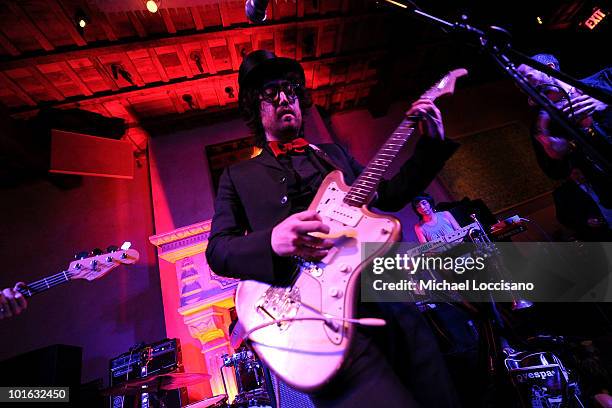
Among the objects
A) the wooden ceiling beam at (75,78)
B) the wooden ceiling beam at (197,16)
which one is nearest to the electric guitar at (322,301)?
the wooden ceiling beam at (197,16)

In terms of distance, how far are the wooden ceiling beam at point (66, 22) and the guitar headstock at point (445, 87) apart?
5.50m

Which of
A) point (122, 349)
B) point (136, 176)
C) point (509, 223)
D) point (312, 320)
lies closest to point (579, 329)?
point (509, 223)

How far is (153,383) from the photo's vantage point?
337cm

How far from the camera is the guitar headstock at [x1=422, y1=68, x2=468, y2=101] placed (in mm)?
1802

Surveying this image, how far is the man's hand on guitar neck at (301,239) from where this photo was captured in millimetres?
1163

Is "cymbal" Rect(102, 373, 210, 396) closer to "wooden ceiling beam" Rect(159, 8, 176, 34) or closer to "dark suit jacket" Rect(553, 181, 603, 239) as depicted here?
"dark suit jacket" Rect(553, 181, 603, 239)

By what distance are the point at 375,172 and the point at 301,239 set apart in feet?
1.87

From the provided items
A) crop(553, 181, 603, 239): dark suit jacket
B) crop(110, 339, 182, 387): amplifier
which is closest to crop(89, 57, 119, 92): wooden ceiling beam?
crop(110, 339, 182, 387): amplifier

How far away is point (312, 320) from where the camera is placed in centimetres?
110

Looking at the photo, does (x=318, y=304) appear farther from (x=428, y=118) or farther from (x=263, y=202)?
(x=428, y=118)

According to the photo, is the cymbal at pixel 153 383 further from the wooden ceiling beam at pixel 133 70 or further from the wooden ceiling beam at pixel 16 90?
the wooden ceiling beam at pixel 16 90

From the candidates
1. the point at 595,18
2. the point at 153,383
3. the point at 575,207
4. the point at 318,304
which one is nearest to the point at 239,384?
the point at 153,383

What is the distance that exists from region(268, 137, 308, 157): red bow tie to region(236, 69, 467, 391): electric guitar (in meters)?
0.57

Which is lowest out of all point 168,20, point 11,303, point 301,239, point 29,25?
point 301,239
